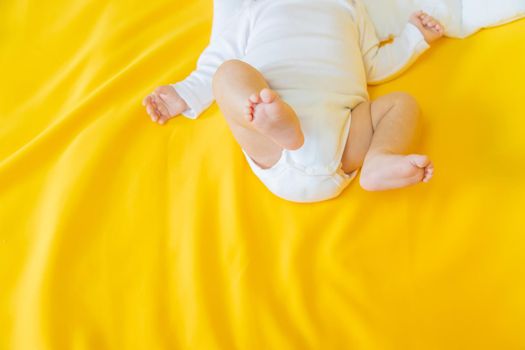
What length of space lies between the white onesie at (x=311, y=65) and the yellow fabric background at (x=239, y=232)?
1.8 inches

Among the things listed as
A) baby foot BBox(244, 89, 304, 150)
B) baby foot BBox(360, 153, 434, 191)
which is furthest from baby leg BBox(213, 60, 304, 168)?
baby foot BBox(360, 153, 434, 191)

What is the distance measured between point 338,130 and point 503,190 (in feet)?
1.04

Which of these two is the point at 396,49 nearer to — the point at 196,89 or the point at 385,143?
the point at 385,143

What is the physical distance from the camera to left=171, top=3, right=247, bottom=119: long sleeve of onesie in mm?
1084

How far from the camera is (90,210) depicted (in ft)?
3.10

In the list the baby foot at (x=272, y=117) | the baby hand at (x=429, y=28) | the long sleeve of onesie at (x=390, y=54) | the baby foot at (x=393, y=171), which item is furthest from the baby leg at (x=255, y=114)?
the baby hand at (x=429, y=28)

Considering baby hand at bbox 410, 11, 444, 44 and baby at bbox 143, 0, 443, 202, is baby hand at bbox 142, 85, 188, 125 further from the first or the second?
baby hand at bbox 410, 11, 444, 44

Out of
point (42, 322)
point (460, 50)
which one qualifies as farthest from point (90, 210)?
point (460, 50)

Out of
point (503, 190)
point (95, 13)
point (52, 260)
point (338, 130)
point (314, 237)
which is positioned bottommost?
point (503, 190)

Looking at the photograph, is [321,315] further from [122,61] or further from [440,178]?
[122,61]

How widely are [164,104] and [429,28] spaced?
63 centimetres

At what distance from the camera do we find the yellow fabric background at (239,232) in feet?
2.62

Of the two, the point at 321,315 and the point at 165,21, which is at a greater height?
the point at 165,21

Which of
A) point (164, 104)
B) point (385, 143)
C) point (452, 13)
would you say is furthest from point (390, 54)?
point (164, 104)
